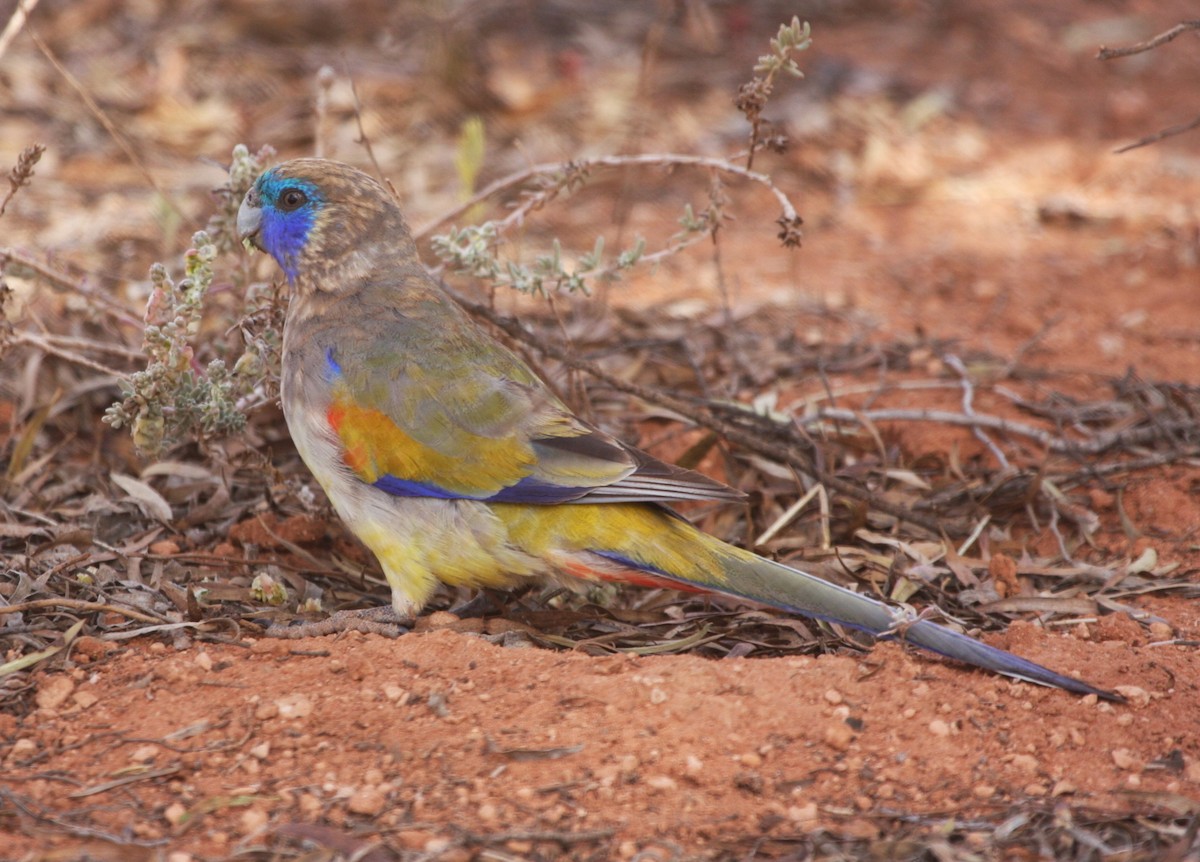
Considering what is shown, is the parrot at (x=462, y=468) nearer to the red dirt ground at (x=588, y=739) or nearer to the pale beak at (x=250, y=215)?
the pale beak at (x=250, y=215)

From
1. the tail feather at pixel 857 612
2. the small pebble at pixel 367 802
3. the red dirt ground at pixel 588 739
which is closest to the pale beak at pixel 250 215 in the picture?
the red dirt ground at pixel 588 739

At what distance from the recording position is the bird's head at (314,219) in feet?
15.6

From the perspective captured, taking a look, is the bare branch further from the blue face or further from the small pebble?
the small pebble

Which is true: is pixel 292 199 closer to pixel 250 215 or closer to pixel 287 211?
pixel 287 211

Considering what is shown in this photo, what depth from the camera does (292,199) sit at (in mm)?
4766

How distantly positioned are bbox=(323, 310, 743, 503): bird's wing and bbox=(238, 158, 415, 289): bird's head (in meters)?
0.44

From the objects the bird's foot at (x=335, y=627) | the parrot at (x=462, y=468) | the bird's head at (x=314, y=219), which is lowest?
the bird's foot at (x=335, y=627)

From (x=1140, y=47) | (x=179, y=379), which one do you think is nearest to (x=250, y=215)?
(x=179, y=379)

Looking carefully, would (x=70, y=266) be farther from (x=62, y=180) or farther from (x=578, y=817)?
(x=578, y=817)

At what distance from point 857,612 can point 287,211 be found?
2.54 metres

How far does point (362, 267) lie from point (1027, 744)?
9.48 ft

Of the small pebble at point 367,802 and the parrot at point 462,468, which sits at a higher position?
the parrot at point 462,468

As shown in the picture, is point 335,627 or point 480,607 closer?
point 335,627

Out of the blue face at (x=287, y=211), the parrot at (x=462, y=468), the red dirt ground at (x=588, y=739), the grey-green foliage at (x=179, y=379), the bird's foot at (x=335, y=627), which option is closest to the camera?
the red dirt ground at (x=588, y=739)
